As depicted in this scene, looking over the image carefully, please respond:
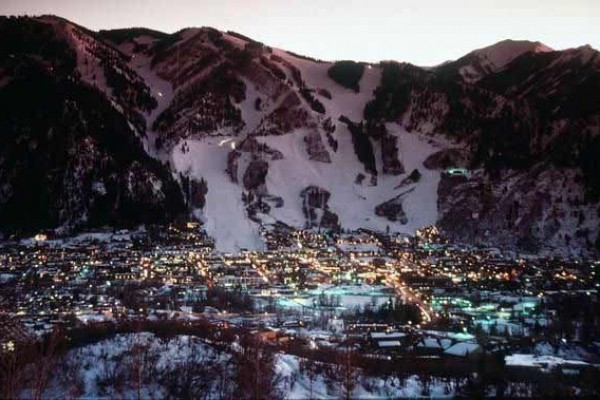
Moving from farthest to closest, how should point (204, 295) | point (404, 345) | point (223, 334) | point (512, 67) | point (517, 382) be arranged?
point (512, 67) < point (204, 295) < point (404, 345) < point (223, 334) < point (517, 382)

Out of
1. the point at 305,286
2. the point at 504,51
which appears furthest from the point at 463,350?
the point at 504,51

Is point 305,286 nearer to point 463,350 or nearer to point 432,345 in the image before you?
point 432,345

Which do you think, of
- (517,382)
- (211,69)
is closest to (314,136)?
(211,69)

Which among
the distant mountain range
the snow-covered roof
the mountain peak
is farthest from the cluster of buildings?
the mountain peak

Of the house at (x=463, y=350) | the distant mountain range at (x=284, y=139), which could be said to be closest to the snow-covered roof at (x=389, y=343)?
the house at (x=463, y=350)

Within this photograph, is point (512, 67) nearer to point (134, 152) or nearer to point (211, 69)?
point (211, 69)

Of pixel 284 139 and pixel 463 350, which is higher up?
pixel 284 139

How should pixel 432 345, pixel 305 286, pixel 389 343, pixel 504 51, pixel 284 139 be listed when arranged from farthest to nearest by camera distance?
1. pixel 504 51
2. pixel 284 139
3. pixel 305 286
4. pixel 389 343
5. pixel 432 345

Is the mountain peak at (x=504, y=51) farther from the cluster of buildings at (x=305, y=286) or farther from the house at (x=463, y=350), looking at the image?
the house at (x=463, y=350)
